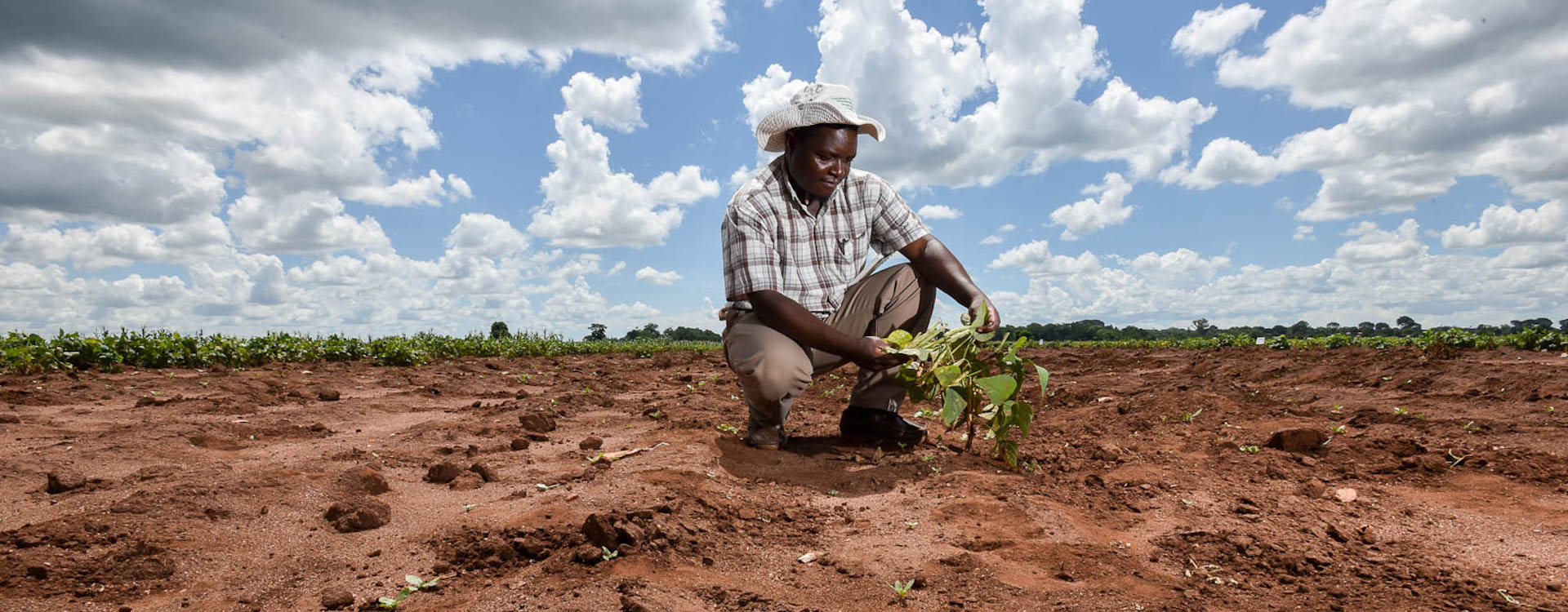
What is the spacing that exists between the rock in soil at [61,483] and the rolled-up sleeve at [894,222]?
3284 mm

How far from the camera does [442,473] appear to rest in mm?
3266

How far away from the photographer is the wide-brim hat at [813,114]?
11.1 ft

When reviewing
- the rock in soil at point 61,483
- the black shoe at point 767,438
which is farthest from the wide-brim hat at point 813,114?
the rock in soil at point 61,483

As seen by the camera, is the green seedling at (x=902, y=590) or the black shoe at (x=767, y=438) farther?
the black shoe at (x=767, y=438)

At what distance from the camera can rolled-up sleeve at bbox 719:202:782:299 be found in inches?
137

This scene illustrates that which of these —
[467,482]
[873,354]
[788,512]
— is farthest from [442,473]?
[873,354]

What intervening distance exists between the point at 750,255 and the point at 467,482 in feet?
4.63

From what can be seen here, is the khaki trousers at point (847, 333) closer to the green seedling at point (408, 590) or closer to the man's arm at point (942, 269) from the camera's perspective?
the man's arm at point (942, 269)

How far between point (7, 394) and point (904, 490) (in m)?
6.17

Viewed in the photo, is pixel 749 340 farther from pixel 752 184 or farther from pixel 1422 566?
pixel 1422 566

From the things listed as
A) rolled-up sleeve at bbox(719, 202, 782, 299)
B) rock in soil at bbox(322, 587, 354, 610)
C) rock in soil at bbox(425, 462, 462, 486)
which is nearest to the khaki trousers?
rolled-up sleeve at bbox(719, 202, 782, 299)

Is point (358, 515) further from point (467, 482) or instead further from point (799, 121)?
point (799, 121)

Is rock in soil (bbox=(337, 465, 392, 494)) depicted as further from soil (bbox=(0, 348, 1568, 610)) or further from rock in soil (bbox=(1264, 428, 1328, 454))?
rock in soil (bbox=(1264, 428, 1328, 454))

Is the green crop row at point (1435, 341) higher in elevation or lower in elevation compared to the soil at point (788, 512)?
higher
